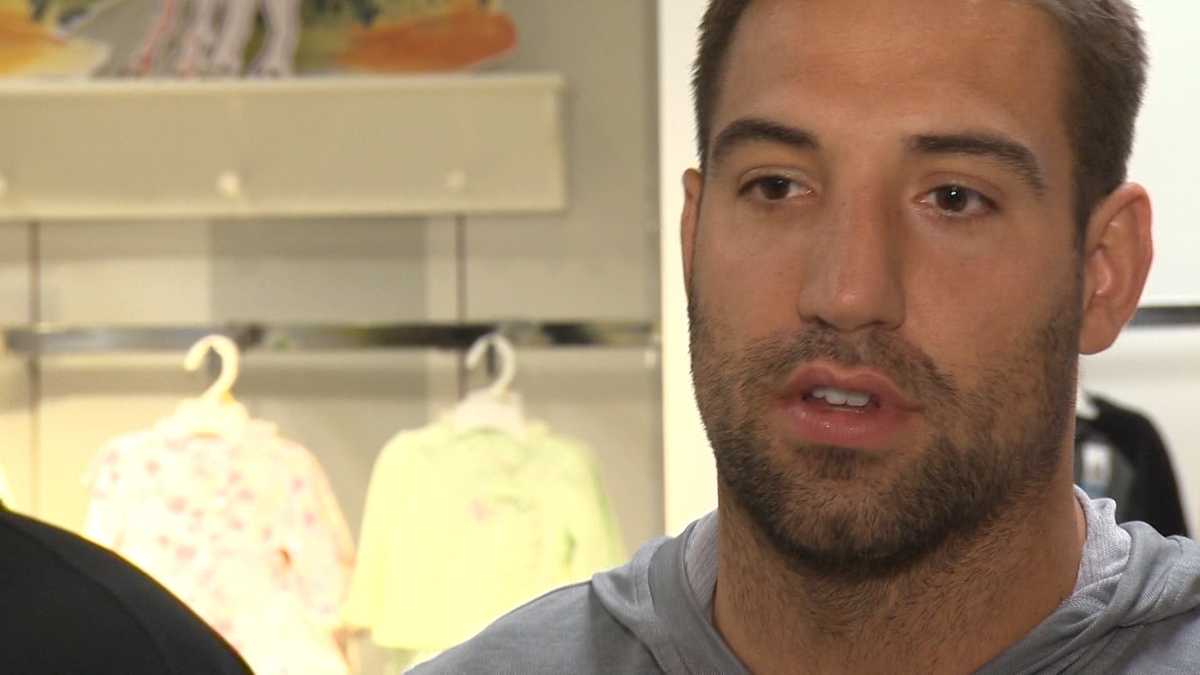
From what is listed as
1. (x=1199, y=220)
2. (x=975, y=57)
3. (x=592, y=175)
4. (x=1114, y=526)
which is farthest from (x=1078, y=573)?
(x=592, y=175)

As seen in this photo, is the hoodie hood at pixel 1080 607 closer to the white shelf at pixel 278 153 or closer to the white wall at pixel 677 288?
the white wall at pixel 677 288

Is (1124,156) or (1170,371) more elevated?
(1124,156)

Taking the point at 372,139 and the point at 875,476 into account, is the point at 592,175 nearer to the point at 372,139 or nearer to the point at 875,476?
the point at 372,139

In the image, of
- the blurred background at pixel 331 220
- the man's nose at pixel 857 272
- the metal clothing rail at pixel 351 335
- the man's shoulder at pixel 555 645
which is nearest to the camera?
the man's nose at pixel 857 272

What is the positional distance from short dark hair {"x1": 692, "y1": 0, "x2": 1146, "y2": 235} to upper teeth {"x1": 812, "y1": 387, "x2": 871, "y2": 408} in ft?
0.60

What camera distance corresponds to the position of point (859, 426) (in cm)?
96

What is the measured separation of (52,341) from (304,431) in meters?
0.40

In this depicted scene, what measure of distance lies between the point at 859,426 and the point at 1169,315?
1180mm

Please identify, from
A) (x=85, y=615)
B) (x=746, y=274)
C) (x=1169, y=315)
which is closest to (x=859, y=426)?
(x=746, y=274)

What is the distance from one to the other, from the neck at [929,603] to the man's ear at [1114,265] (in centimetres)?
11

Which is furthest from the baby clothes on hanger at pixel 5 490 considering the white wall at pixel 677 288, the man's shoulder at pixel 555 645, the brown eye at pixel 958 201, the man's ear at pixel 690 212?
the brown eye at pixel 958 201

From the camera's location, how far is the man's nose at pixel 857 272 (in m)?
0.95

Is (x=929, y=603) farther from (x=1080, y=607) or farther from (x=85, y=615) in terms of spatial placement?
(x=85, y=615)

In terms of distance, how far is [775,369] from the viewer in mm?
992
